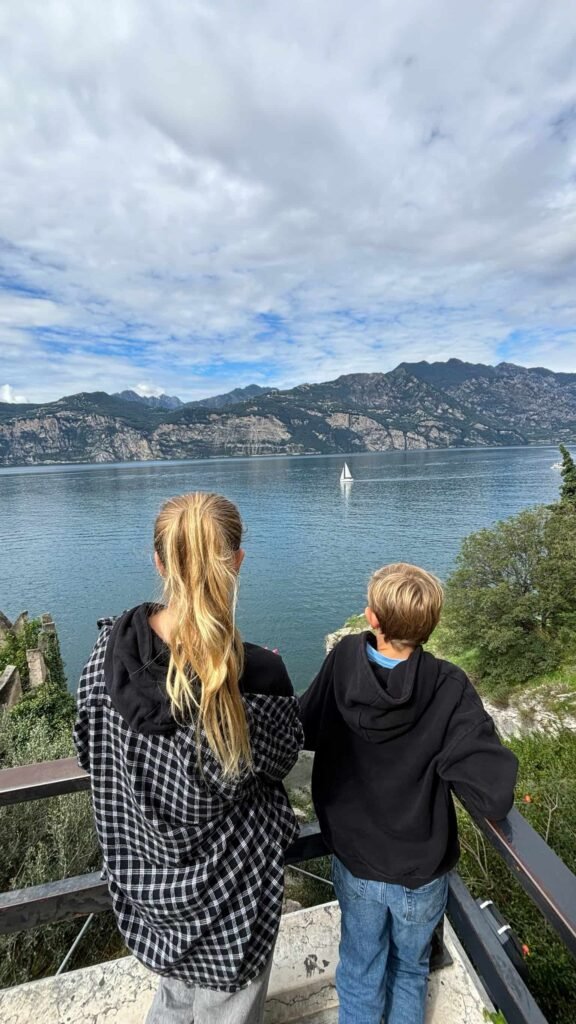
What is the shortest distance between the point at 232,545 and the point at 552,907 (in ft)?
4.23

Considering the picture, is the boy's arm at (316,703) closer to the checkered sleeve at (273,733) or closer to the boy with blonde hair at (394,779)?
the boy with blonde hair at (394,779)

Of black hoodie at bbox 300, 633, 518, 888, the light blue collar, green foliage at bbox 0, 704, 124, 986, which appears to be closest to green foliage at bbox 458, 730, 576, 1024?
black hoodie at bbox 300, 633, 518, 888

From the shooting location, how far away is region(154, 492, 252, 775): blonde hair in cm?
133

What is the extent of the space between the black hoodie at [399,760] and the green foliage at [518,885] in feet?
5.59

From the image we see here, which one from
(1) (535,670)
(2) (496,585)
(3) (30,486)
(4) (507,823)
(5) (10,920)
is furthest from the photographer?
(3) (30,486)

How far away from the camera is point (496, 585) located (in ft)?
81.6

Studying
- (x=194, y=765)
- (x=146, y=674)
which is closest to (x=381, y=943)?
(x=194, y=765)

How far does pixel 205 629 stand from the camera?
134 cm

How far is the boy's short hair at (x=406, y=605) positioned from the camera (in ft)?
5.70

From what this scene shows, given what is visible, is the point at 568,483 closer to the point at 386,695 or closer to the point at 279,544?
the point at 279,544

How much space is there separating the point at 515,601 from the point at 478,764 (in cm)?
2440

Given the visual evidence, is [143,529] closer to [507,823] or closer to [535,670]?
[535,670]

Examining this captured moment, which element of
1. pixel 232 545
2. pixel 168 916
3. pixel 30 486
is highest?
pixel 232 545

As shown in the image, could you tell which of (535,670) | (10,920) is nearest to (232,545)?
(10,920)
